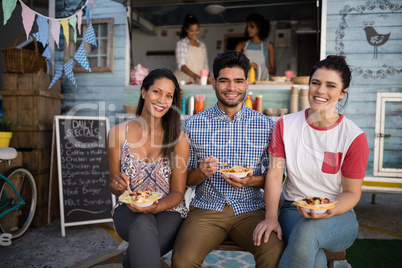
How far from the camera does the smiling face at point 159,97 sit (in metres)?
2.28

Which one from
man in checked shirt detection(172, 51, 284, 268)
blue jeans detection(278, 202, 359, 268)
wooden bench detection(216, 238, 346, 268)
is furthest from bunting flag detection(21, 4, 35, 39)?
blue jeans detection(278, 202, 359, 268)

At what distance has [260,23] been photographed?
537cm

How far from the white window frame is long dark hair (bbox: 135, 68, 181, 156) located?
3.31 metres

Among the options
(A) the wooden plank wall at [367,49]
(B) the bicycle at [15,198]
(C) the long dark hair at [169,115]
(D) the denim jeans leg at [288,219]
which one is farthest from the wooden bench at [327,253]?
(A) the wooden plank wall at [367,49]

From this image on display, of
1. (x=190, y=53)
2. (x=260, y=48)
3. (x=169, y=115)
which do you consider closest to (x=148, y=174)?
(x=169, y=115)

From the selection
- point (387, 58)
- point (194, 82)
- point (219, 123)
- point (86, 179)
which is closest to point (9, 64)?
point (86, 179)

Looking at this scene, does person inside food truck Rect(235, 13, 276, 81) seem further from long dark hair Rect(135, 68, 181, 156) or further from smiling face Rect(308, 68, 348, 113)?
smiling face Rect(308, 68, 348, 113)

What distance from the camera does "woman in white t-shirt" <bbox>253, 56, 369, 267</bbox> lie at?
69.1 inches

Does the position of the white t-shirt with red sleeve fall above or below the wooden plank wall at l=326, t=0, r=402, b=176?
below

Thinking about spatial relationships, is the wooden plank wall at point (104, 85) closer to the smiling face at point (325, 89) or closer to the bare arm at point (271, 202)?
the bare arm at point (271, 202)

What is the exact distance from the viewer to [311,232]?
170cm

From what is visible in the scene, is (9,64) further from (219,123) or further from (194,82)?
(219,123)

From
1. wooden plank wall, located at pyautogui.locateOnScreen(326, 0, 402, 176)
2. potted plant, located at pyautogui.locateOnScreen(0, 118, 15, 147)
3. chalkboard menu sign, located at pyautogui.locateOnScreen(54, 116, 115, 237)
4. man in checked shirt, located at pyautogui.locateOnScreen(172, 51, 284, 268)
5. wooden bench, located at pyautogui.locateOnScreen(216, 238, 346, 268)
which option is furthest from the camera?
wooden plank wall, located at pyautogui.locateOnScreen(326, 0, 402, 176)

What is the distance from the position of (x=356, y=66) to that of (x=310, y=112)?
2889 millimetres
